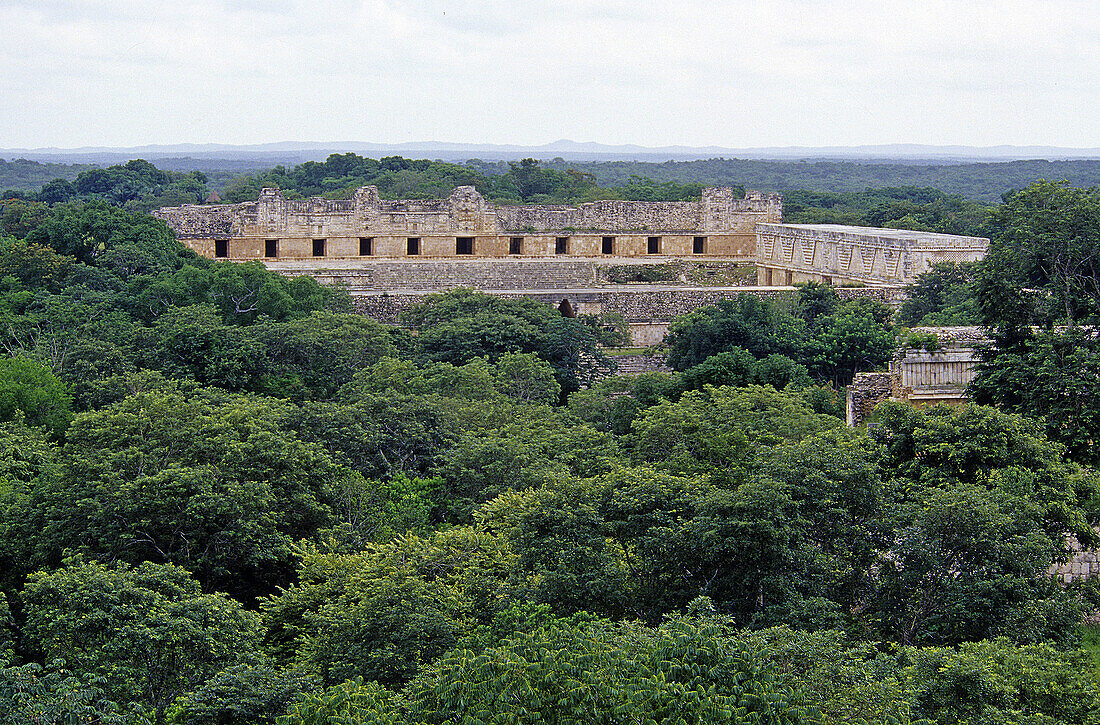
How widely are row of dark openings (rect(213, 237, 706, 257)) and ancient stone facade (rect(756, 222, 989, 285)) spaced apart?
2318mm

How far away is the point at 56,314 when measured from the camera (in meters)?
20.3

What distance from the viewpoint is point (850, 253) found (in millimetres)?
26828

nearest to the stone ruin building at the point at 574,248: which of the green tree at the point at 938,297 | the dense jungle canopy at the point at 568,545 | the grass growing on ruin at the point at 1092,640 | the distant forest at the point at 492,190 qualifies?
the green tree at the point at 938,297

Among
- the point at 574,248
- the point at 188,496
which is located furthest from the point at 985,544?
the point at 574,248

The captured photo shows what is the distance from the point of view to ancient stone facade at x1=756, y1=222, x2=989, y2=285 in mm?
25188

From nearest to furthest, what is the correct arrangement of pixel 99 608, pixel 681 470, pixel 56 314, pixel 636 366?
1. pixel 99 608
2. pixel 681 470
3. pixel 56 314
4. pixel 636 366

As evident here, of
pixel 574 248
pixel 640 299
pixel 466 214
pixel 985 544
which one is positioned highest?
pixel 466 214

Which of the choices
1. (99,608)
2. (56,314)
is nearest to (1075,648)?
(99,608)

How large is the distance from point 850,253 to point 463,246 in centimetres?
915

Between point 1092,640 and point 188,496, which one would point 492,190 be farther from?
point 1092,640

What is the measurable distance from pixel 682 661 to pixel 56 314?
15.9 meters

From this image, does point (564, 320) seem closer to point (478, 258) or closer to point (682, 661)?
point (478, 258)

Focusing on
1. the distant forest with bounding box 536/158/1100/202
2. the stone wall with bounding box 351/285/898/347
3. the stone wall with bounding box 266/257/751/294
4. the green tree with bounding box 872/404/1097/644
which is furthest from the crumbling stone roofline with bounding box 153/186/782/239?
the distant forest with bounding box 536/158/1100/202

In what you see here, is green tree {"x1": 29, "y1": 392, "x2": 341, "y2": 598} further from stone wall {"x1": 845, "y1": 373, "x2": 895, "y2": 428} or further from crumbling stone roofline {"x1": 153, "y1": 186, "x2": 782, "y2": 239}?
crumbling stone roofline {"x1": 153, "y1": 186, "x2": 782, "y2": 239}
